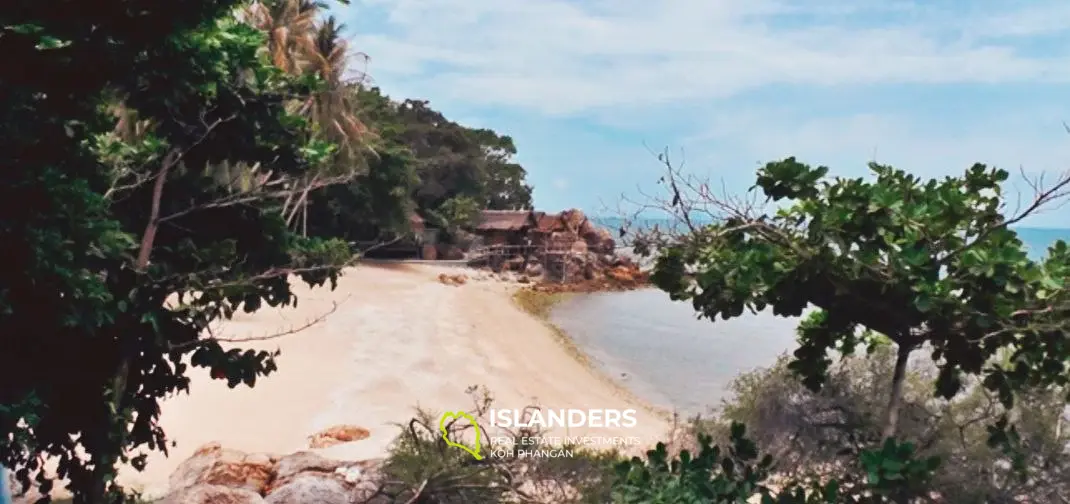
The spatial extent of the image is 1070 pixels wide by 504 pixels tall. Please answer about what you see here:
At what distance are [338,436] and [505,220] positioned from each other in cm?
2385

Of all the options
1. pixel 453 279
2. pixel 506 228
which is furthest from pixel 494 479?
pixel 506 228

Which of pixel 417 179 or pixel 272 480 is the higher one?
pixel 417 179

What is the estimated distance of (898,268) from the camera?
2.19 metres

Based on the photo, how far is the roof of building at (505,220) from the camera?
3102cm

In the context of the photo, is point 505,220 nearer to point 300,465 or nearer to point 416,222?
point 416,222

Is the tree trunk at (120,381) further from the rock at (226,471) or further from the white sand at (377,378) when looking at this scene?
the rock at (226,471)

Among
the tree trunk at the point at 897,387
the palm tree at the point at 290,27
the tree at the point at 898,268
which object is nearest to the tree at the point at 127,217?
the tree at the point at 898,268

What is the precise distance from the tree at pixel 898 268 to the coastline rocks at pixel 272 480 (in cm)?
217

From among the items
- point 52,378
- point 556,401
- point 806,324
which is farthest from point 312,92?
point 556,401

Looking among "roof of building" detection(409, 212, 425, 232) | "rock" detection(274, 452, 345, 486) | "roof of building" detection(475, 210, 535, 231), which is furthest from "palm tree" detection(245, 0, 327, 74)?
"roof of building" detection(475, 210, 535, 231)

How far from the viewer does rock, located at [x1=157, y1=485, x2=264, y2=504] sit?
426 cm

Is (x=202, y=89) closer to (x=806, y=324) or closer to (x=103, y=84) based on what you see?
(x=103, y=84)

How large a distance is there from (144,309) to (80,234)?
78 centimetres

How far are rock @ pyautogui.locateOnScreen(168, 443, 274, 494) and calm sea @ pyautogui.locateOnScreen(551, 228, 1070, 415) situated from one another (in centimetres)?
692
